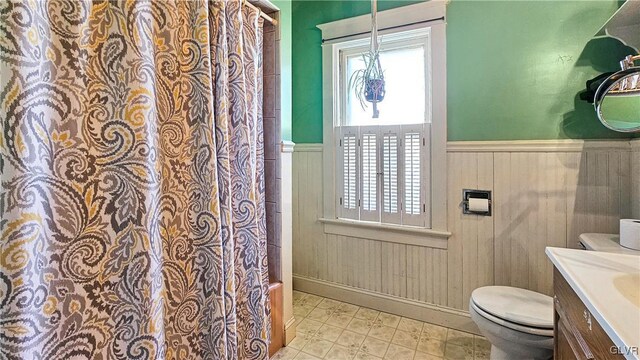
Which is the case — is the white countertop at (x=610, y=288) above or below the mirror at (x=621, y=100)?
below

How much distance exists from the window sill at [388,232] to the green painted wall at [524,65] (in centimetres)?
68

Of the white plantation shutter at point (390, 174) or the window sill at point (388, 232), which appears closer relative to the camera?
the window sill at point (388, 232)

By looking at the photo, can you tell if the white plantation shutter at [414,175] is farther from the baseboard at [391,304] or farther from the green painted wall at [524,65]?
the baseboard at [391,304]

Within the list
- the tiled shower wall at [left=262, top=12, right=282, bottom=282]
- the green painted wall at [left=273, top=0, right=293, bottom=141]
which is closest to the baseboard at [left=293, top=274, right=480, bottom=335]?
the tiled shower wall at [left=262, top=12, right=282, bottom=282]

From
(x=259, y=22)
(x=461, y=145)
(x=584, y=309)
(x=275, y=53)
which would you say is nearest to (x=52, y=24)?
(x=259, y=22)

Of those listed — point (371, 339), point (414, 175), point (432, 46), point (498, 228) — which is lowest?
point (371, 339)

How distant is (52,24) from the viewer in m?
0.77

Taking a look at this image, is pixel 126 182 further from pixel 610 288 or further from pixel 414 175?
pixel 414 175

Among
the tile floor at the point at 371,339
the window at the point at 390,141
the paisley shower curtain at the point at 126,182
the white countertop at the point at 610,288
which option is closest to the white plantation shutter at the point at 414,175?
the window at the point at 390,141

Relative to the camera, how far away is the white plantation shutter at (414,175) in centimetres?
205

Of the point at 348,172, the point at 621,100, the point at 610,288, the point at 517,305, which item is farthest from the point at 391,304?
the point at 621,100

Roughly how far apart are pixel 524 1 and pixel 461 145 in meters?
0.92

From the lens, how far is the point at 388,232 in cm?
218

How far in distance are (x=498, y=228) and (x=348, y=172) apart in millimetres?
1077
